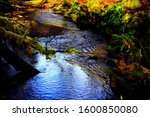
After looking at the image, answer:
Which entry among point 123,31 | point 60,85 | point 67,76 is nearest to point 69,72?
point 67,76

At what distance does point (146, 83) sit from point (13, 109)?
8.14 ft

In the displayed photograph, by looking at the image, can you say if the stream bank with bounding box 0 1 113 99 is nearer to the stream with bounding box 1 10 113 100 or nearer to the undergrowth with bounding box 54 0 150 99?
the stream with bounding box 1 10 113 100

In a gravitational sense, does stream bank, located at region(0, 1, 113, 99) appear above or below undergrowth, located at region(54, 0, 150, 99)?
below

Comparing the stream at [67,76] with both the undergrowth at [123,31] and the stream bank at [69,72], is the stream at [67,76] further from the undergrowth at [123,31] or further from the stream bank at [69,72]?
the undergrowth at [123,31]

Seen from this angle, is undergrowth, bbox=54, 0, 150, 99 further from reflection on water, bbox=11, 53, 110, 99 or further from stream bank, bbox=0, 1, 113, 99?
reflection on water, bbox=11, 53, 110, 99

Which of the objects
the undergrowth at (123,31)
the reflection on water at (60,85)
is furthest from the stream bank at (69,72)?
the undergrowth at (123,31)

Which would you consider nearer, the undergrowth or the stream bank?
the undergrowth

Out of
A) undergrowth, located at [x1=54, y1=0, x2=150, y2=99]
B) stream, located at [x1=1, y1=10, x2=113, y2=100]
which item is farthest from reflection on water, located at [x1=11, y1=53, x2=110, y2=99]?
undergrowth, located at [x1=54, y1=0, x2=150, y2=99]

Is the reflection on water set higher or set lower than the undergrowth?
lower

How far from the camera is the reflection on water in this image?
6107 millimetres

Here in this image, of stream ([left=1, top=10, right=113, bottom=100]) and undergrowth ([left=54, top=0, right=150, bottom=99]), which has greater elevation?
undergrowth ([left=54, top=0, right=150, bottom=99])

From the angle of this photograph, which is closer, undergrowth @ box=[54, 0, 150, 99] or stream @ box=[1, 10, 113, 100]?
undergrowth @ box=[54, 0, 150, 99]

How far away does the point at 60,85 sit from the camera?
654 centimetres

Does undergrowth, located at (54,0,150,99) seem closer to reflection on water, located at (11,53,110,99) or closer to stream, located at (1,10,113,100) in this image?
stream, located at (1,10,113,100)
